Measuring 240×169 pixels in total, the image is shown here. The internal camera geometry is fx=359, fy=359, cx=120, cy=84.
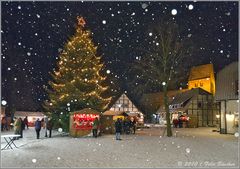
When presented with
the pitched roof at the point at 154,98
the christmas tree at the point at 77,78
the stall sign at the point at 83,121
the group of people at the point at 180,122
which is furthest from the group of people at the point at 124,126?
the pitched roof at the point at 154,98

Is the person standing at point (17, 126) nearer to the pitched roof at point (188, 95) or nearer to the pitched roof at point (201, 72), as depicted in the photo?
the pitched roof at point (188, 95)

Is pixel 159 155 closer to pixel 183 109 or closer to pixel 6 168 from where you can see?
pixel 6 168

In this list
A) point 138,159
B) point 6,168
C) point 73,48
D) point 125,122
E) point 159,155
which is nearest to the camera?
point 6,168

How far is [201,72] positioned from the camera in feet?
194

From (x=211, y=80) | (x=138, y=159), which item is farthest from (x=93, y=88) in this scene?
(x=211, y=80)

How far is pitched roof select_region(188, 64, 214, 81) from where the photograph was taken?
2247 inches

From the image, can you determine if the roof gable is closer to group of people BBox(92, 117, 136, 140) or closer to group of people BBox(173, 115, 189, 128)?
group of people BBox(173, 115, 189, 128)

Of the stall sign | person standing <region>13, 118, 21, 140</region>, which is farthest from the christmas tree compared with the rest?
person standing <region>13, 118, 21, 140</region>

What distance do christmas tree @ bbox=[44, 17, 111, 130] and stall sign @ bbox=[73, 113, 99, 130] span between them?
5.29 meters

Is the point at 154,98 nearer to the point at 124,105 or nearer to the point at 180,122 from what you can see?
the point at 124,105

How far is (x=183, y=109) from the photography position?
1970 inches

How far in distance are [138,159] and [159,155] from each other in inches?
65.0

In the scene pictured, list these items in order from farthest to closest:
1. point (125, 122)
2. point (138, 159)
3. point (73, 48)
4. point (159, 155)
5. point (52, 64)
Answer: point (52, 64) → point (73, 48) → point (125, 122) → point (159, 155) → point (138, 159)

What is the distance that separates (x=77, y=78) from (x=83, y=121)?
23.9 feet
